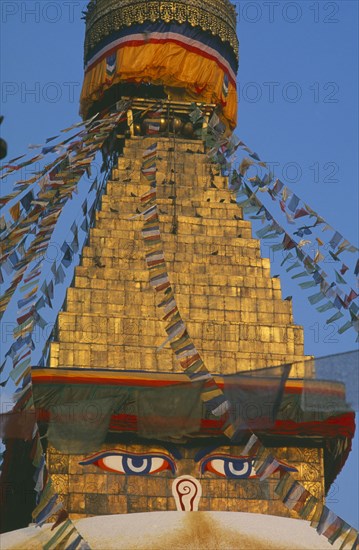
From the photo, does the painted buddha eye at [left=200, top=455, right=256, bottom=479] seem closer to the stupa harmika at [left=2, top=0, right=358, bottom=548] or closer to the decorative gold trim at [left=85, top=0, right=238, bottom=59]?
the stupa harmika at [left=2, top=0, right=358, bottom=548]

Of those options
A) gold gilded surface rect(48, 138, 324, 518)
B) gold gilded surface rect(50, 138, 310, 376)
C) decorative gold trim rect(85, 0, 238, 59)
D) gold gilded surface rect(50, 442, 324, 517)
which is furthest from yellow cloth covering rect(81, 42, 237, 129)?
gold gilded surface rect(50, 442, 324, 517)

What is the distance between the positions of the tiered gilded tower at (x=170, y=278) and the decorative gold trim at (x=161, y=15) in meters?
0.02

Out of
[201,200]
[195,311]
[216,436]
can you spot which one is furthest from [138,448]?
[201,200]

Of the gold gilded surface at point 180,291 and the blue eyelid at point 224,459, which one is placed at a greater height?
the gold gilded surface at point 180,291

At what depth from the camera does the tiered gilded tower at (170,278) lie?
2089 cm

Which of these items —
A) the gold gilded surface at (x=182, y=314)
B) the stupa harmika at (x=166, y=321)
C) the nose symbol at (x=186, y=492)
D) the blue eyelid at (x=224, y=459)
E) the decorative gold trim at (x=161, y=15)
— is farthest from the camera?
the decorative gold trim at (x=161, y=15)

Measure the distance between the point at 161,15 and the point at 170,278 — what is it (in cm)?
540

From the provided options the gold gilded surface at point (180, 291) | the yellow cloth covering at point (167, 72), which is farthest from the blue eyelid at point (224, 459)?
the yellow cloth covering at point (167, 72)

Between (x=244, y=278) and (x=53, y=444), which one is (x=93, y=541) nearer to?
(x=53, y=444)

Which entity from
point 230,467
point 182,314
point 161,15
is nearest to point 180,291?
point 182,314

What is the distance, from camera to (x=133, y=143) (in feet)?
82.6

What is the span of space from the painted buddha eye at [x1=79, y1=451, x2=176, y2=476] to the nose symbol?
0.76 feet

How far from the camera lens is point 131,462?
68.8ft

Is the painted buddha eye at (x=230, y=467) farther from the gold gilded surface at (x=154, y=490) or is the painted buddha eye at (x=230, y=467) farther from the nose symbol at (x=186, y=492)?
the nose symbol at (x=186, y=492)
